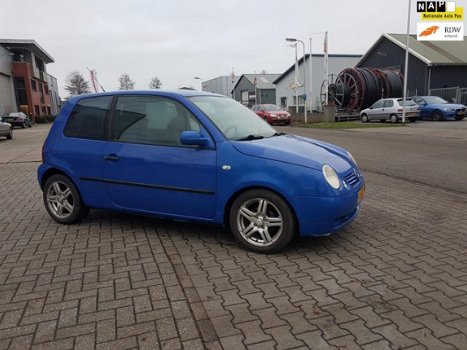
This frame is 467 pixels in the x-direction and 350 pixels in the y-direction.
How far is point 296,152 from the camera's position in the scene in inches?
159

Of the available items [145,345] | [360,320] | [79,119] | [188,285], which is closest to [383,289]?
[360,320]

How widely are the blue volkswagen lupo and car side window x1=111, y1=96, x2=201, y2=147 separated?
1 centimetres

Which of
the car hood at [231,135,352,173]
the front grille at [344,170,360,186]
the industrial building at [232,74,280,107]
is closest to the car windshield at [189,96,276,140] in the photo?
the car hood at [231,135,352,173]

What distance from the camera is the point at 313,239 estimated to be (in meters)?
4.50

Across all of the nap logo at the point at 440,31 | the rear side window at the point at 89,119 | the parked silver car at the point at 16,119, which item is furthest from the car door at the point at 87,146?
the parked silver car at the point at 16,119

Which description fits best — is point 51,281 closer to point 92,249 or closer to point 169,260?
point 92,249

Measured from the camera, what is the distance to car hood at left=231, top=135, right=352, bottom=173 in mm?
3912

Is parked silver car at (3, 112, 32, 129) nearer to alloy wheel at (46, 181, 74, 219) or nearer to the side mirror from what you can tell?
alloy wheel at (46, 181, 74, 219)

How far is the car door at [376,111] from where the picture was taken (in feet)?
83.6

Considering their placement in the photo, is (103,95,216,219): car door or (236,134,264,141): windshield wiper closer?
(103,95,216,219): car door

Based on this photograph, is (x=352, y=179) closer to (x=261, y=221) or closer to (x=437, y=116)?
(x=261, y=221)

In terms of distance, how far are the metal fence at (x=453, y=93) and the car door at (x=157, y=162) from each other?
32816mm

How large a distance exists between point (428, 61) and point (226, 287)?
34754 millimetres

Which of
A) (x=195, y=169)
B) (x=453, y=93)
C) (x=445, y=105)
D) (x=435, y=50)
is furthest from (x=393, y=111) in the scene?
(x=195, y=169)
